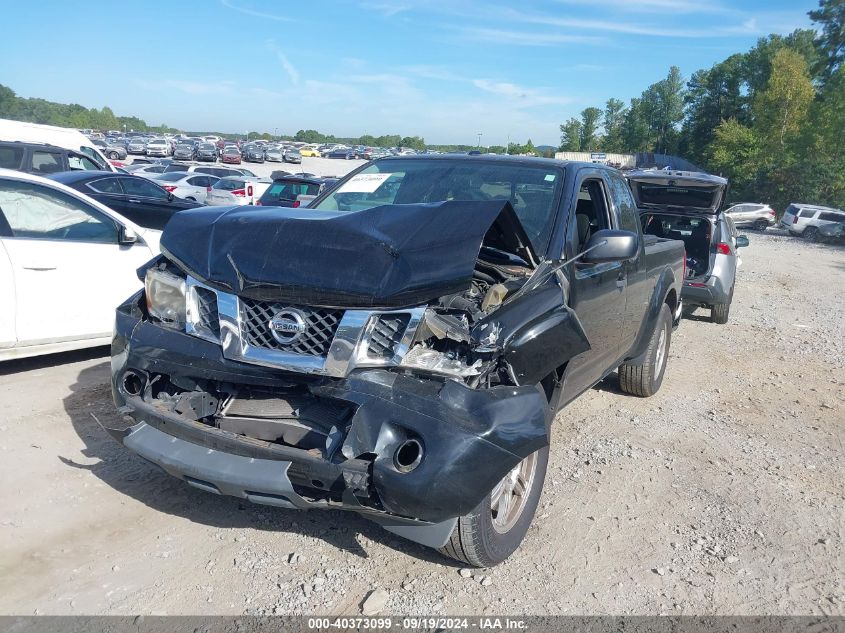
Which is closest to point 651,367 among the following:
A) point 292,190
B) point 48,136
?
point 292,190

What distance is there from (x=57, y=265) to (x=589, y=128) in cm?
9510

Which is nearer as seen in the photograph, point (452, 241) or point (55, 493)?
point (452, 241)

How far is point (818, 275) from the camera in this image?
17.6 m

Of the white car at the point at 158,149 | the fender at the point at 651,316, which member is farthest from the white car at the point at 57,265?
the white car at the point at 158,149

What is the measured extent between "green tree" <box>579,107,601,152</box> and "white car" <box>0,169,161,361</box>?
302 ft

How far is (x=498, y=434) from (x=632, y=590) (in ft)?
3.75

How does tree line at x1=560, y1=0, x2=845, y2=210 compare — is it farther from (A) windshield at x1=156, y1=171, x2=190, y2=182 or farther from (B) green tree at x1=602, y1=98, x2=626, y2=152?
(A) windshield at x1=156, y1=171, x2=190, y2=182

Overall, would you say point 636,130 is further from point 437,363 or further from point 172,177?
point 437,363

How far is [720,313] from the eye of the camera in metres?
10.2

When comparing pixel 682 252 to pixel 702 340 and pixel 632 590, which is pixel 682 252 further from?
pixel 632 590

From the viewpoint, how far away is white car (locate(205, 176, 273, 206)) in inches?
856

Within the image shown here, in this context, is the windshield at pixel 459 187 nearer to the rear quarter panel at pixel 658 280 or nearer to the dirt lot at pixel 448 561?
the rear quarter panel at pixel 658 280

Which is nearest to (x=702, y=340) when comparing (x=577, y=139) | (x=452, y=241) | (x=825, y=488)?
(x=825, y=488)

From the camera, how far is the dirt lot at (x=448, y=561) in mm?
3086
